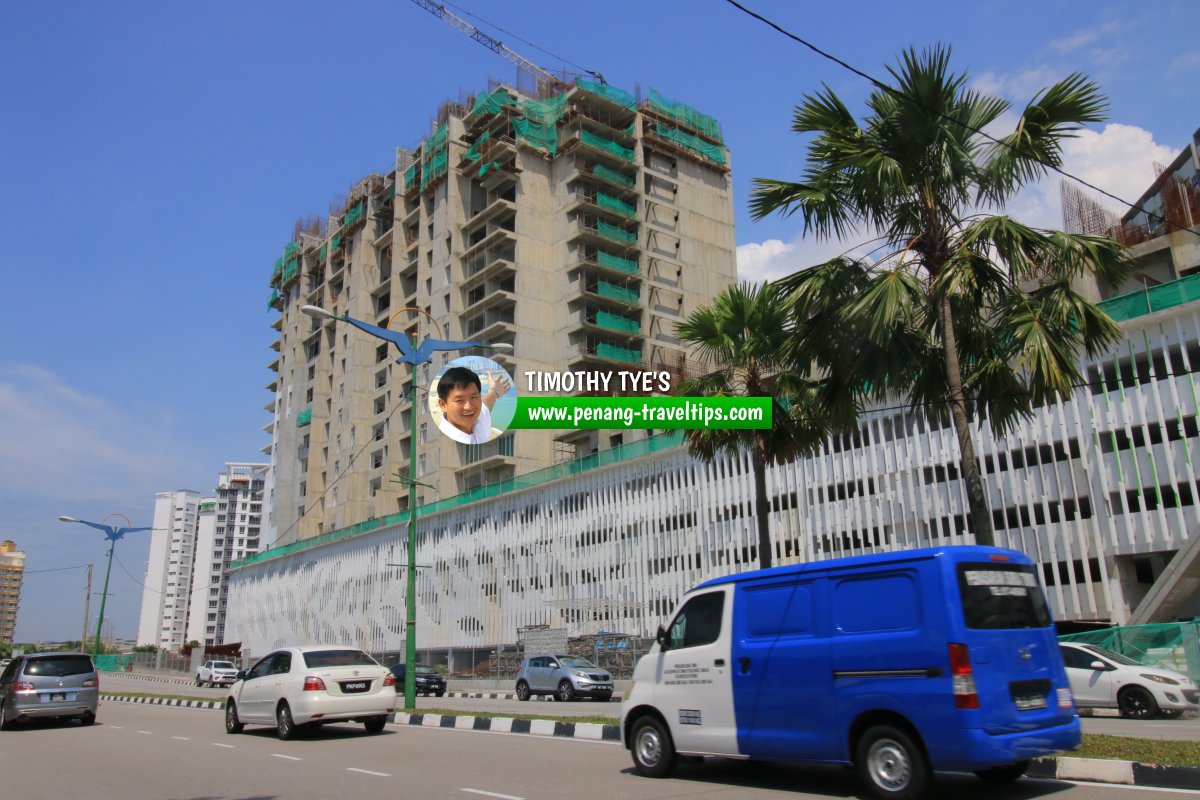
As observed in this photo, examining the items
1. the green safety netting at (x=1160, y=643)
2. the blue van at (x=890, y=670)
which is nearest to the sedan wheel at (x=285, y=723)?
the blue van at (x=890, y=670)

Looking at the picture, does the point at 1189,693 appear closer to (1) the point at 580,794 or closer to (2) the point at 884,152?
(2) the point at 884,152

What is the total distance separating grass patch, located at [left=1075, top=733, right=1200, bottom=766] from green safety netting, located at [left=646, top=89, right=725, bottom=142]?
63.4m

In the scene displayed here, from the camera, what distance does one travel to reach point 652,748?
9.20 metres

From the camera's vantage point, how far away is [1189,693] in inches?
586

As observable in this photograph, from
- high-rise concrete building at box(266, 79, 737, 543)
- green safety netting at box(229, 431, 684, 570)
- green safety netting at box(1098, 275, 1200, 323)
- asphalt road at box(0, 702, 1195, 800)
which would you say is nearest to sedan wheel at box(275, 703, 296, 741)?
asphalt road at box(0, 702, 1195, 800)

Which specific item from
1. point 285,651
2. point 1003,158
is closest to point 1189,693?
point 1003,158

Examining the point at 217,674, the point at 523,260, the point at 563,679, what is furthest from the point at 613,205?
the point at 563,679

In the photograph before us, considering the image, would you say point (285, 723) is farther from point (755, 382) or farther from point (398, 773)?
point (755, 382)

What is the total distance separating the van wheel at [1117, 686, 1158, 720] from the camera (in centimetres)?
1482

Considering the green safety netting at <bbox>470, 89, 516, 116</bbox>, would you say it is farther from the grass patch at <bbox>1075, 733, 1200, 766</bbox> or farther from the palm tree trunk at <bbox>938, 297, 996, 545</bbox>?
the grass patch at <bbox>1075, 733, 1200, 766</bbox>

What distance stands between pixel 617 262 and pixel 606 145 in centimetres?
914

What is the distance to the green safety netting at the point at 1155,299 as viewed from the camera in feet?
81.3

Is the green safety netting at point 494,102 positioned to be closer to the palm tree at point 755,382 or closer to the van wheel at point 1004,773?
the palm tree at point 755,382

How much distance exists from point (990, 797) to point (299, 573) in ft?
216
